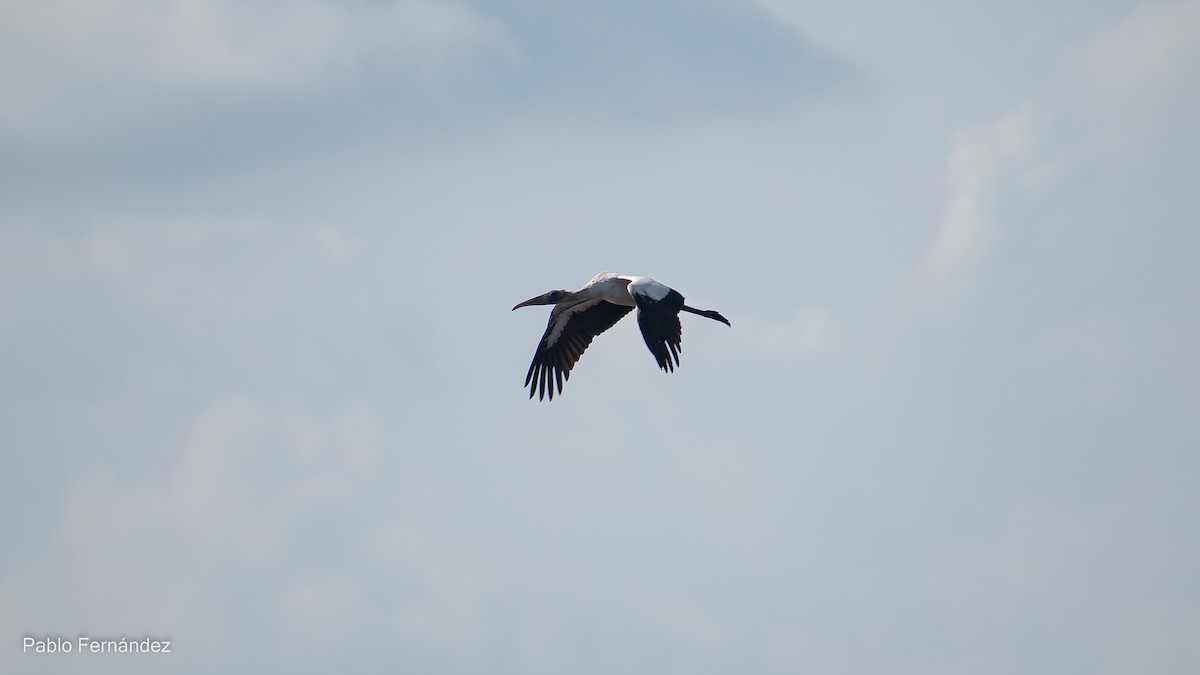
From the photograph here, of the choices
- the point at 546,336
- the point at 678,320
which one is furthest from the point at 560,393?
the point at 678,320

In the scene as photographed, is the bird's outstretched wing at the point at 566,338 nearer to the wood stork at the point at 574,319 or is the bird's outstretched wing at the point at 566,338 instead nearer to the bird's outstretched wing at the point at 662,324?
the wood stork at the point at 574,319

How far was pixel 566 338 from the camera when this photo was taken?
26.6m

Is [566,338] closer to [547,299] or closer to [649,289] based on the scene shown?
[547,299]

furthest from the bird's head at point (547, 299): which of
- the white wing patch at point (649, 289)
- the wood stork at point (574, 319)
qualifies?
the white wing patch at point (649, 289)

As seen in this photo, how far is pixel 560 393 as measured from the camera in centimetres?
2670

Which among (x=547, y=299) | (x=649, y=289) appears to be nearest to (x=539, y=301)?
(x=547, y=299)

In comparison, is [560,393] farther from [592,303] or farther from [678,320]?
[678,320]

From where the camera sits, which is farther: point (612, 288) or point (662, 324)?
point (612, 288)

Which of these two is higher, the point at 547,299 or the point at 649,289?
the point at 547,299

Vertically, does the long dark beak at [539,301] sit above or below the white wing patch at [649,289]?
above

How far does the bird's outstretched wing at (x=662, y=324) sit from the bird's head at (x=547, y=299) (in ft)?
10.9

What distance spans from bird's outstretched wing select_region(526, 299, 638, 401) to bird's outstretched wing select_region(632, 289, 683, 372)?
11.6 feet

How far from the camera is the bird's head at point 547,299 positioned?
85.4ft

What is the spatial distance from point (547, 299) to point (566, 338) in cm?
87
